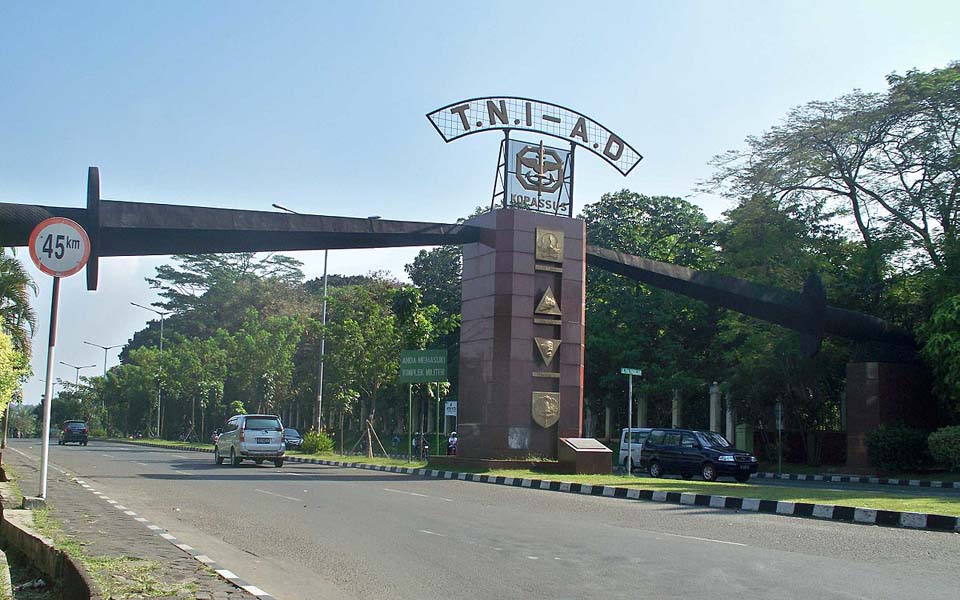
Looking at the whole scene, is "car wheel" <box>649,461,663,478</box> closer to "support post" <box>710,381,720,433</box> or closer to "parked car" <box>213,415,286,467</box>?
"parked car" <box>213,415,286,467</box>

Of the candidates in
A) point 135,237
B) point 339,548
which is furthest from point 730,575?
point 135,237

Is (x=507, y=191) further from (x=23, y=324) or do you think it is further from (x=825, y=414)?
(x=825, y=414)

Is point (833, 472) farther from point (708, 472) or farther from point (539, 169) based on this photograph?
point (539, 169)

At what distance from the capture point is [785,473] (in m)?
33.2

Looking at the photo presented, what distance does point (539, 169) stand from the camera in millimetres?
26391

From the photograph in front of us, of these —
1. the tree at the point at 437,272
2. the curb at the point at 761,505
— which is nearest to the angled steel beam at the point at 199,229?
the curb at the point at 761,505

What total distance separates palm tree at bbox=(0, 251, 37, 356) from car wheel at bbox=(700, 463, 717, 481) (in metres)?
20.6

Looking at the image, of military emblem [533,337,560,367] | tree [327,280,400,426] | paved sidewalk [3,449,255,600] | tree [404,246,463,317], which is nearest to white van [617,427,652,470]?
military emblem [533,337,560,367]

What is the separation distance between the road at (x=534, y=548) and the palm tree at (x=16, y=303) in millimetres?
14017

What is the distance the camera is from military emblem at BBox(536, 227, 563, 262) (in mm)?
25188

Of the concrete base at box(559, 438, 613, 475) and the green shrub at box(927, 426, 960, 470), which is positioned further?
the green shrub at box(927, 426, 960, 470)

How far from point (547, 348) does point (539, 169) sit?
206 inches

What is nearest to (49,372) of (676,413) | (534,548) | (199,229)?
(534,548)

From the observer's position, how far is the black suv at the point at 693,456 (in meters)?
26.3
